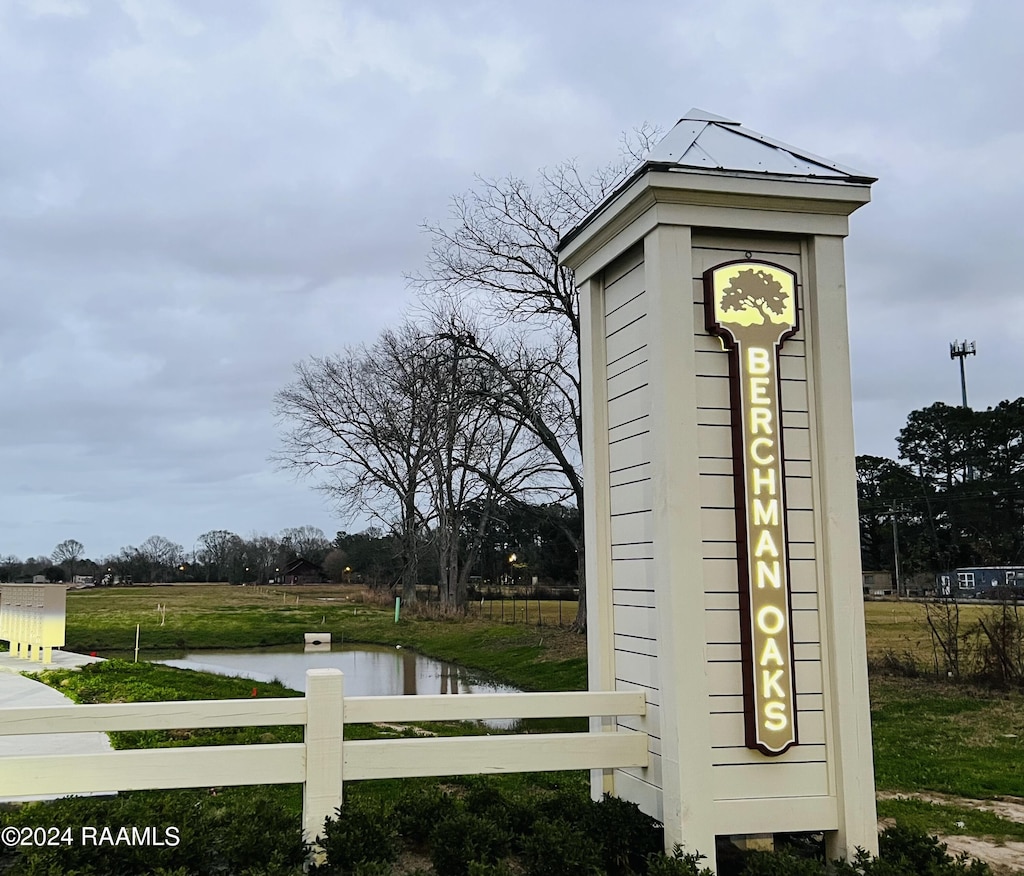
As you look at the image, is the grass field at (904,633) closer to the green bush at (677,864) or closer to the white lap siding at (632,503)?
the white lap siding at (632,503)

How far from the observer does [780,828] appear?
407 centimetres

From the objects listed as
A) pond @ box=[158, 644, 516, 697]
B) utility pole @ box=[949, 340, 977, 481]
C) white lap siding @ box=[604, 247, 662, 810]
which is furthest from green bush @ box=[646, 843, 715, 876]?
utility pole @ box=[949, 340, 977, 481]

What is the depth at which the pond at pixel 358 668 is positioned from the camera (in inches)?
639

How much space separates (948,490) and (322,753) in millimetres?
45359

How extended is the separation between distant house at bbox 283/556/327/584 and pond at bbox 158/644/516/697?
148 feet

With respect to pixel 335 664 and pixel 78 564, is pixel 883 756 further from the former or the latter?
pixel 78 564

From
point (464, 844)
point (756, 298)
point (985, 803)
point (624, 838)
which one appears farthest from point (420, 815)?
point (985, 803)

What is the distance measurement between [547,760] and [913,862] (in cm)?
171

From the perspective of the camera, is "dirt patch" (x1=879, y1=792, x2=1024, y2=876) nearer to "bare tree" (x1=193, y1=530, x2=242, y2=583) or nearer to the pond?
the pond

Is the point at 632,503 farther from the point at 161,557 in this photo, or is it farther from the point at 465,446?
the point at 161,557

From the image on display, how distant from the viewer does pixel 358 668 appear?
1905 cm

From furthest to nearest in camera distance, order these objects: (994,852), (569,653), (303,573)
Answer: (303,573) → (569,653) → (994,852)

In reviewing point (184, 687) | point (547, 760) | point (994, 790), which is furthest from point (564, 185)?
point (547, 760)

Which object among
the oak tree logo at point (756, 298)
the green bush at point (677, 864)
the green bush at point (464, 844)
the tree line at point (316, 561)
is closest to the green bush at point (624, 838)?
the green bush at point (677, 864)
